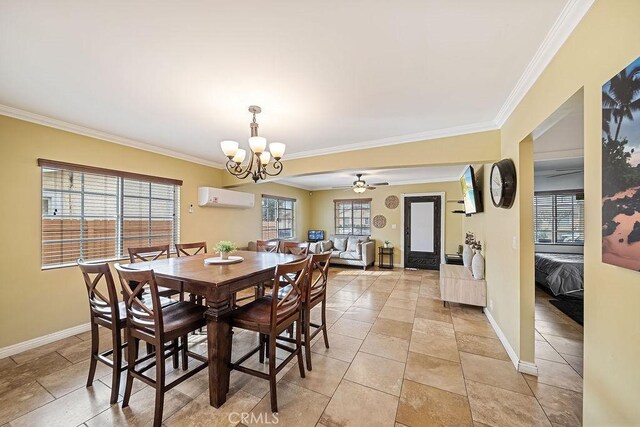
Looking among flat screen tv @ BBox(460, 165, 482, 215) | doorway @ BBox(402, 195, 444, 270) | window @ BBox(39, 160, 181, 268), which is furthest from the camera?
doorway @ BBox(402, 195, 444, 270)

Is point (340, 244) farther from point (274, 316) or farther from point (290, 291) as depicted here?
point (274, 316)

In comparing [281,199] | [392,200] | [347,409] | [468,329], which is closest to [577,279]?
[468,329]

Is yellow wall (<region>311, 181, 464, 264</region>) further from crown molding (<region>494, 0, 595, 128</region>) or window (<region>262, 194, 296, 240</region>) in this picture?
crown molding (<region>494, 0, 595, 128</region>)

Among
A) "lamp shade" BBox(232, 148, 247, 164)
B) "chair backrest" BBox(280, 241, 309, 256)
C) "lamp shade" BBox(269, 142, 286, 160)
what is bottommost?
"chair backrest" BBox(280, 241, 309, 256)

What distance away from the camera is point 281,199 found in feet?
22.5

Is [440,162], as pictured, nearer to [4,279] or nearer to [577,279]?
[577,279]

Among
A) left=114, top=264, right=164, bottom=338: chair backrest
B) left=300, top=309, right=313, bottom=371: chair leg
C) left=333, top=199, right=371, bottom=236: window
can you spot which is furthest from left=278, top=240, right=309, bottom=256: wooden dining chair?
left=333, top=199, right=371, bottom=236: window

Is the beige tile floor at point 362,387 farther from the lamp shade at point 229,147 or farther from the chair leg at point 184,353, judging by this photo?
the lamp shade at point 229,147

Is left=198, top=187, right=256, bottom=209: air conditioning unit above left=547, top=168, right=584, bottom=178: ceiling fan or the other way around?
the other way around

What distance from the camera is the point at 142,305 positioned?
5.42 feet

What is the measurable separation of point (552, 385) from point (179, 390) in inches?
118

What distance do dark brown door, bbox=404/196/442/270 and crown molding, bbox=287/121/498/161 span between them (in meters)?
3.89

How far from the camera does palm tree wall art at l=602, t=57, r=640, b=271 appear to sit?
3.06 ft

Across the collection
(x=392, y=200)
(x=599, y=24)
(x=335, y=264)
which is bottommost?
(x=335, y=264)
